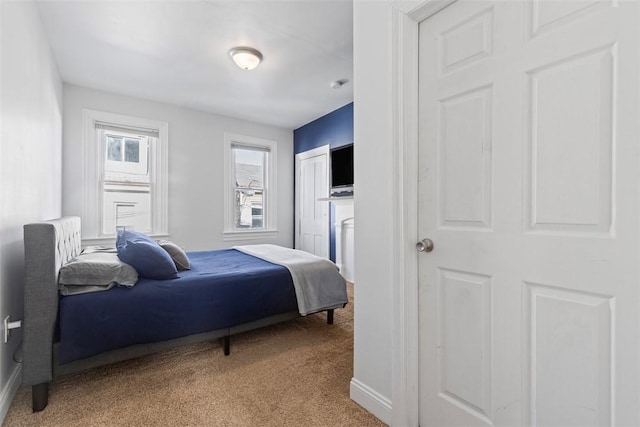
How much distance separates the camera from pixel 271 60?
314 cm

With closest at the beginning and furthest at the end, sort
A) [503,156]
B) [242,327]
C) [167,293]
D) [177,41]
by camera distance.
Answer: [503,156] < [167,293] < [242,327] < [177,41]

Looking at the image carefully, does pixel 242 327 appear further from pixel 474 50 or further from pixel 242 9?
pixel 242 9

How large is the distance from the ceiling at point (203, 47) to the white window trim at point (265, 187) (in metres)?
0.82

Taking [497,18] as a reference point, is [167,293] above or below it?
below

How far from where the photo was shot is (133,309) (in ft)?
6.05

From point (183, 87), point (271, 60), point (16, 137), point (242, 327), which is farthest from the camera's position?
point (183, 87)

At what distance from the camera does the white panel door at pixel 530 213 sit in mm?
886

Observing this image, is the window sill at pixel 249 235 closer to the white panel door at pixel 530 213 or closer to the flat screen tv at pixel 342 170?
the flat screen tv at pixel 342 170

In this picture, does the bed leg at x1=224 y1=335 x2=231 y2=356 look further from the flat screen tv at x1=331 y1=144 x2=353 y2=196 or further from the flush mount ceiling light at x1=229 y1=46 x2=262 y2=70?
the flat screen tv at x1=331 y1=144 x2=353 y2=196

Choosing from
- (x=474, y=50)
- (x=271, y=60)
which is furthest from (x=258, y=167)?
(x=474, y=50)

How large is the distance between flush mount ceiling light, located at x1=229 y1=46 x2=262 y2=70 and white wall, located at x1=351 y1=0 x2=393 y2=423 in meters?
1.58

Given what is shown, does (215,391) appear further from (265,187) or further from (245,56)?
(265,187)

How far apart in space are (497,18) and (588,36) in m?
0.32

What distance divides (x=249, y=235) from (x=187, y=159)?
153 centimetres
